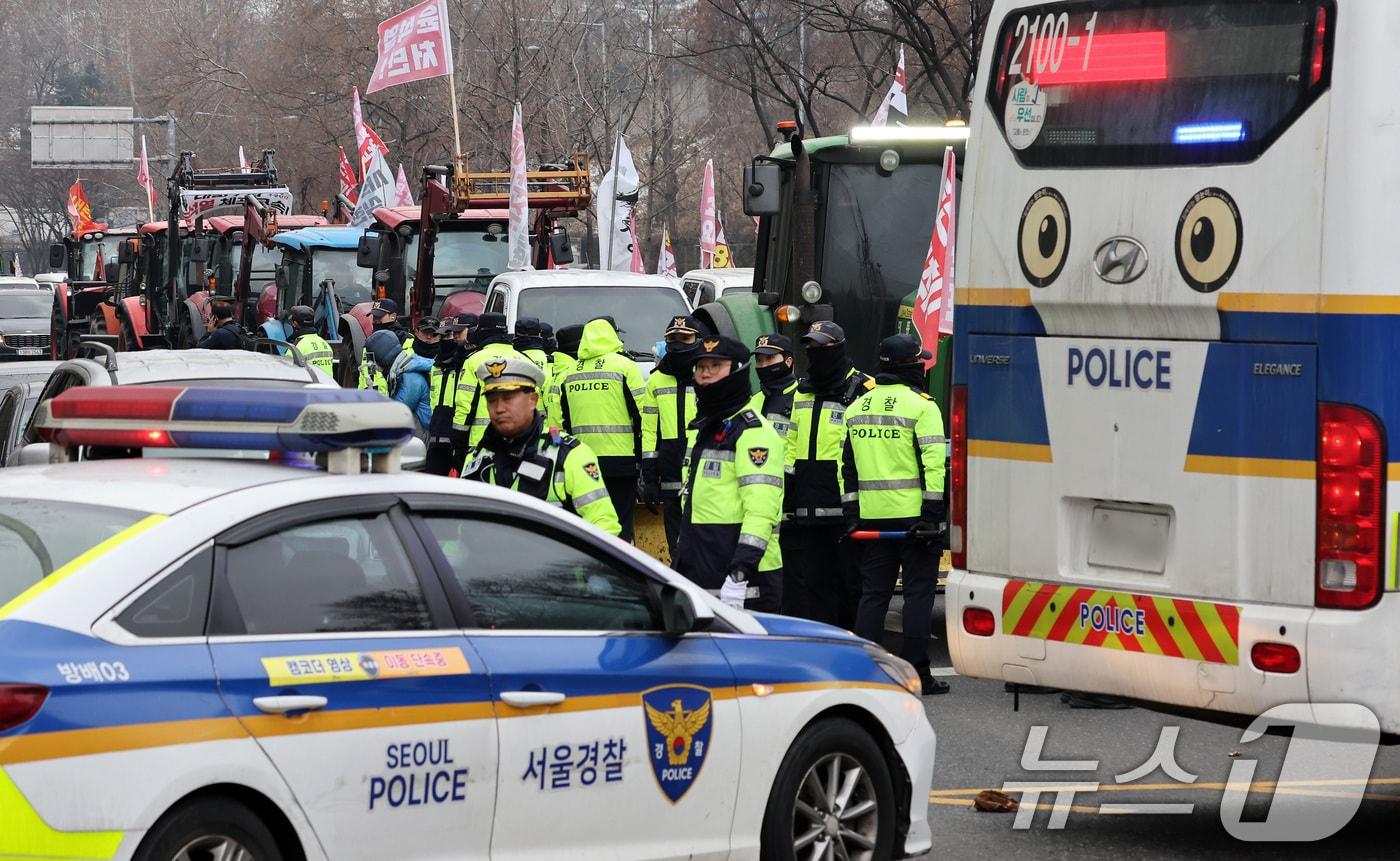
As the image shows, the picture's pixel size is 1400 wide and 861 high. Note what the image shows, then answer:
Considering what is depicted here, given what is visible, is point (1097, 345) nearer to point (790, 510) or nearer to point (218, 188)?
point (790, 510)

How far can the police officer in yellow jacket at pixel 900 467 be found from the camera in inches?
415

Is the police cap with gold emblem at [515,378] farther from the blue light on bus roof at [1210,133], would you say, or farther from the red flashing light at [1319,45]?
the red flashing light at [1319,45]

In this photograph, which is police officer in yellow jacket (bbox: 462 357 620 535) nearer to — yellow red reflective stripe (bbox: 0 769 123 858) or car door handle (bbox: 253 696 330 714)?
car door handle (bbox: 253 696 330 714)

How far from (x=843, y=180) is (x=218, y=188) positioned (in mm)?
23617

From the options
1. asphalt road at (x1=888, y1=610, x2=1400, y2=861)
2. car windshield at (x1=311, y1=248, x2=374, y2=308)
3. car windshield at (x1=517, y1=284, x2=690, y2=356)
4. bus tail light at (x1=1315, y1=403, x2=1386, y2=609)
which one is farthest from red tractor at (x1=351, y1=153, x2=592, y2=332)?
bus tail light at (x1=1315, y1=403, x2=1386, y2=609)

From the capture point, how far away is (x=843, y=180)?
14320 mm

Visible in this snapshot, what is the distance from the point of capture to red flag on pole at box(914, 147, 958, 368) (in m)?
12.6

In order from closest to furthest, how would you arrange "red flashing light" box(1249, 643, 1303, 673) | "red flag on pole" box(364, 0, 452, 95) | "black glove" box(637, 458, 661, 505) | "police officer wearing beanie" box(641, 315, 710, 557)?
"red flashing light" box(1249, 643, 1303, 673) → "police officer wearing beanie" box(641, 315, 710, 557) → "black glove" box(637, 458, 661, 505) → "red flag on pole" box(364, 0, 452, 95)

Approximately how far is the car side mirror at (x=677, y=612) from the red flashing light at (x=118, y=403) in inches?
59.6

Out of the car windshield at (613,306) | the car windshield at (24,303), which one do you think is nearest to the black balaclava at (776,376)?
the car windshield at (613,306)

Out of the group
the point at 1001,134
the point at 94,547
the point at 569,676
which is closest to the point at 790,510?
the point at 1001,134

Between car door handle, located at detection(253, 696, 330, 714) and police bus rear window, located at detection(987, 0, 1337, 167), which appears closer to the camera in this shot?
car door handle, located at detection(253, 696, 330, 714)

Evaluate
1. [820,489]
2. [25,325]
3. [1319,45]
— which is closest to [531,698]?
[1319,45]

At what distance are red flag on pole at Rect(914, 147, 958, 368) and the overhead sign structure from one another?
55.2 m
